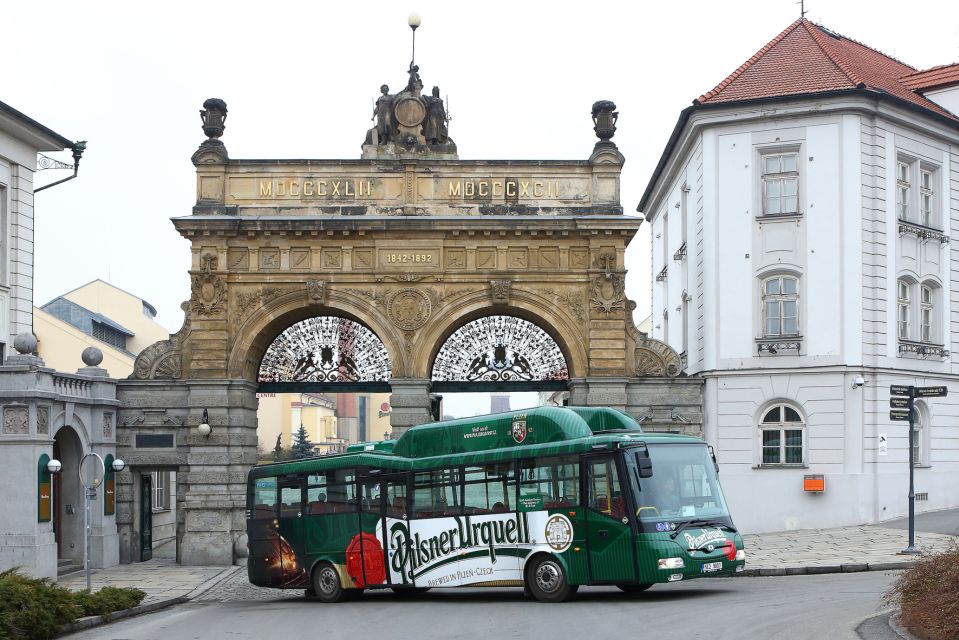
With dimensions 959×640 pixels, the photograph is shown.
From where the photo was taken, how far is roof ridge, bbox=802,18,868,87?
30875mm

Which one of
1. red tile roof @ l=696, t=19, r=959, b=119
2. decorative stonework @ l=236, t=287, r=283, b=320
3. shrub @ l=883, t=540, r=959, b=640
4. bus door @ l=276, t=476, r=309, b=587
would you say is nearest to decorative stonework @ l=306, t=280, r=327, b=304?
decorative stonework @ l=236, t=287, r=283, b=320

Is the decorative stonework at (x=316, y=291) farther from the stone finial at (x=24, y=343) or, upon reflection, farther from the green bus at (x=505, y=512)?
the stone finial at (x=24, y=343)

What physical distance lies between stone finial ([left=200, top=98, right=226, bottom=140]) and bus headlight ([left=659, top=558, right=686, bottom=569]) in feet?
54.4

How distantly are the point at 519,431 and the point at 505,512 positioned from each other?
1342mm

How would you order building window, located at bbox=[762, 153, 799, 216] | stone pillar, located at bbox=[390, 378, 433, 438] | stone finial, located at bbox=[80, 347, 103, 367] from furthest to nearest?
building window, located at bbox=[762, 153, 799, 216] → stone pillar, located at bbox=[390, 378, 433, 438] → stone finial, located at bbox=[80, 347, 103, 367]

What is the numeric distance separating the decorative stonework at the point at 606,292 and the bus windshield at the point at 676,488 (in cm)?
964

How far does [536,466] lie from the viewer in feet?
67.8

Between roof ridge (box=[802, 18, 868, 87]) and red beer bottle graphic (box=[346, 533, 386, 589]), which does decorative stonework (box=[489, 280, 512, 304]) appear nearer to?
red beer bottle graphic (box=[346, 533, 386, 589])

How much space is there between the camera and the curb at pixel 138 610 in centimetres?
1867

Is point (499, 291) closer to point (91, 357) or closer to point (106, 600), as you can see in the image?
point (91, 357)

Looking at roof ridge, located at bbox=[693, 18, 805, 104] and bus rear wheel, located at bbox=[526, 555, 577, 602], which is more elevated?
roof ridge, located at bbox=[693, 18, 805, 104]

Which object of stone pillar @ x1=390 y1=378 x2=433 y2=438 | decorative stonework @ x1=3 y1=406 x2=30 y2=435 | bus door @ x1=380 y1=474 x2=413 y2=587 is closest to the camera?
bus door @ x1=380 y1=474 x2=413 y2=587

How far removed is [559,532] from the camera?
65.9 feet

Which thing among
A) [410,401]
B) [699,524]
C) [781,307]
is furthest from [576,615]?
[781,307]
